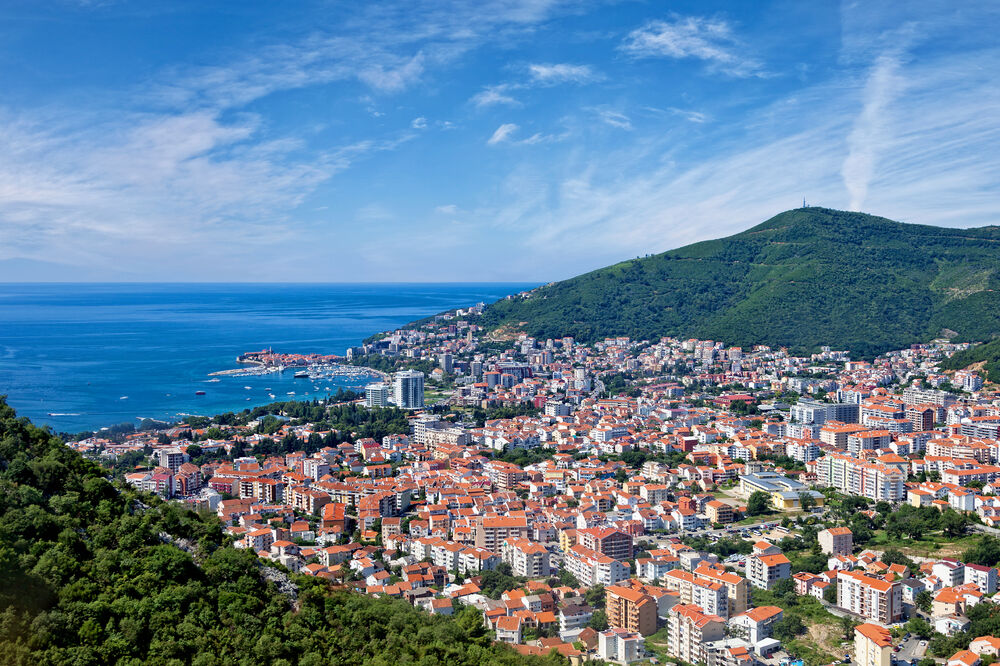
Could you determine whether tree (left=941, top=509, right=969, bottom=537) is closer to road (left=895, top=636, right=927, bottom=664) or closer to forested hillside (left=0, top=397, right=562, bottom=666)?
road (left=895, top=636, right=927, bottom=664)

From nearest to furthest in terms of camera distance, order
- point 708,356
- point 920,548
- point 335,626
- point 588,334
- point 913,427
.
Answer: point 335,626 < point 920,548 < point 913,427 < point 708,356 < point 588,334

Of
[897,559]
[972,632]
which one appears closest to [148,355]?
[897,559]

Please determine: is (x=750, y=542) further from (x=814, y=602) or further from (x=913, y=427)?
(x=913, y=427)

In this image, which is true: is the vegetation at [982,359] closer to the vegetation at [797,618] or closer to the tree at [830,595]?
the tree at [830,595]

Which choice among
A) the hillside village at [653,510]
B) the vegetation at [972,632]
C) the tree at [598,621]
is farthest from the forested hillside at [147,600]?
the vegetation at [972,632]

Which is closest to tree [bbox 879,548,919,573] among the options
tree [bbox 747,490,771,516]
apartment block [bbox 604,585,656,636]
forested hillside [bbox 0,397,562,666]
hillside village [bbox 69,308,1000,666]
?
hillside village [bbox 69,308,1000,666]

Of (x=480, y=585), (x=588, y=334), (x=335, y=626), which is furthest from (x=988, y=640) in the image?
(x=588, y=334)

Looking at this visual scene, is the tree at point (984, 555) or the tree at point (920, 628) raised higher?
the tree at point (984, 555)

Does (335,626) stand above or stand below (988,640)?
above
